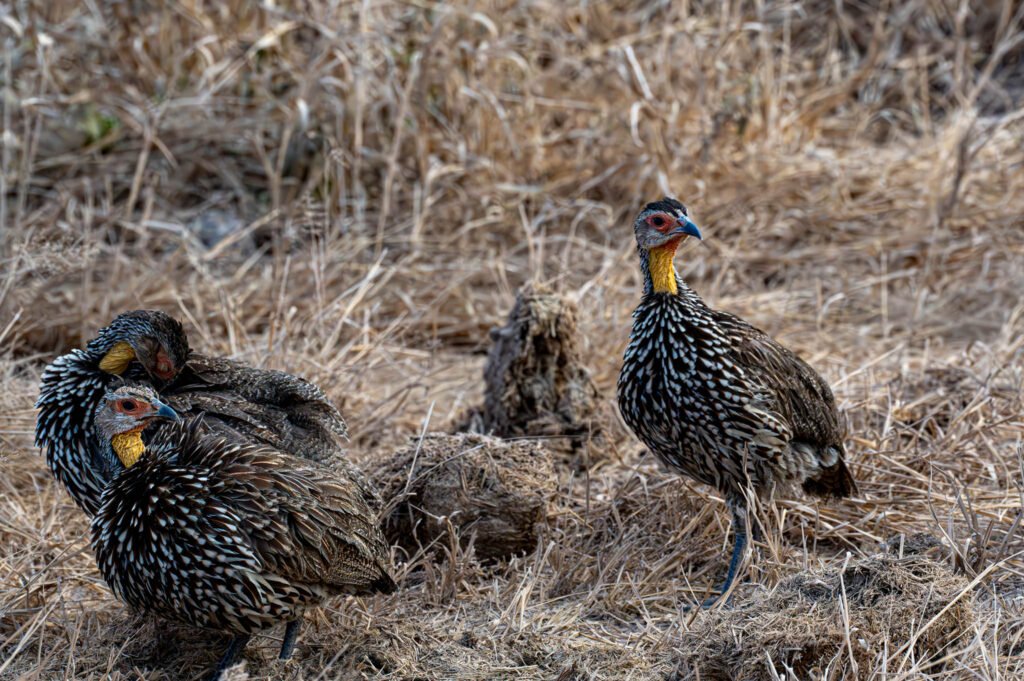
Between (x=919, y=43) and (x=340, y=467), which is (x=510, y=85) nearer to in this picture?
(x=919, y=43)

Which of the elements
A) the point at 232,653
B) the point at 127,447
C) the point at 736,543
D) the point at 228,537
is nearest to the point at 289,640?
the point at 232,653

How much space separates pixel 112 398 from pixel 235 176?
396 cm

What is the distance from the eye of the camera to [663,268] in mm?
4613

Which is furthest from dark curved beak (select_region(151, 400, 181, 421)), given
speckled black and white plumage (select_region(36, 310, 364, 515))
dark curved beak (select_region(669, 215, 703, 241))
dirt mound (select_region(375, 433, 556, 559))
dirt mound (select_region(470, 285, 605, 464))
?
dark curved beak (select_region(669, 215, 703, 241))

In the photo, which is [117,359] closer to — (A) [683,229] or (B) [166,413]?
(B) [166,413]

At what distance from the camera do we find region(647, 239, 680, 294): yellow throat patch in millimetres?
4602

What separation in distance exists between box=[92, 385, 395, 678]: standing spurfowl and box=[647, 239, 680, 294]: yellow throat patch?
1360mm

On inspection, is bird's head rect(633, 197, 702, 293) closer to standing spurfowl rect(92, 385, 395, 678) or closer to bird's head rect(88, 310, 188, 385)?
standing spurfowl rect(92, 385, 395, 678)

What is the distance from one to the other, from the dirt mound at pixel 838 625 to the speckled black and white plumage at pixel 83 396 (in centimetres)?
198

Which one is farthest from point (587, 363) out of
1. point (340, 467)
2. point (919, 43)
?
point (919, 43)

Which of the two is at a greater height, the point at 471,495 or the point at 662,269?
the point at 662,269

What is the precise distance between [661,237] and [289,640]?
1.85m

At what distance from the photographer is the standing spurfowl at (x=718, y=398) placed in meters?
4.37

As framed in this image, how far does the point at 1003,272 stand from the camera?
277 inches
